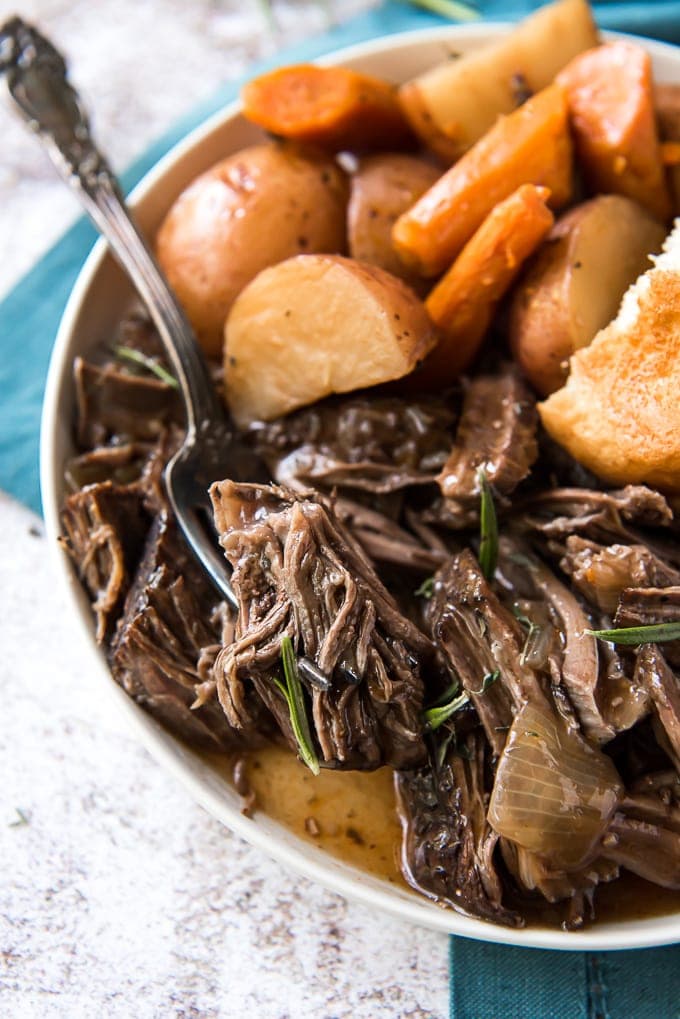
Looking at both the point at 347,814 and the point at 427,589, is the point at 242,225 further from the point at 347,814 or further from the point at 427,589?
the point at 347,814

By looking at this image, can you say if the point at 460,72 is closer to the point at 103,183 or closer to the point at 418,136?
the point at 418,136

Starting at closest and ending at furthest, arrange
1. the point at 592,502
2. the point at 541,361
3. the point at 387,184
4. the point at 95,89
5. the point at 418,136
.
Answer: the point at 592,502, the point at 541,361, the point at 387,184, the point at 418,136, the point at 95,89

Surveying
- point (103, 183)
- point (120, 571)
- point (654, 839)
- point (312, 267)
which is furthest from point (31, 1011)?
point (103, 183)

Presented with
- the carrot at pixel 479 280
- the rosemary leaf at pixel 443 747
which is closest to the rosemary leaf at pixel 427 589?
the rosemary leaf at pixel 443 747

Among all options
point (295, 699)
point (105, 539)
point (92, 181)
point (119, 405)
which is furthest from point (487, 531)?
point (92, 181)

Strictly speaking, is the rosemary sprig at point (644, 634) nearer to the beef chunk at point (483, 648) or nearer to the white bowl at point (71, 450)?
the beef chunk at point (483, 648)

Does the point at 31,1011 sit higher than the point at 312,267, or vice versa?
the point at 312,267
